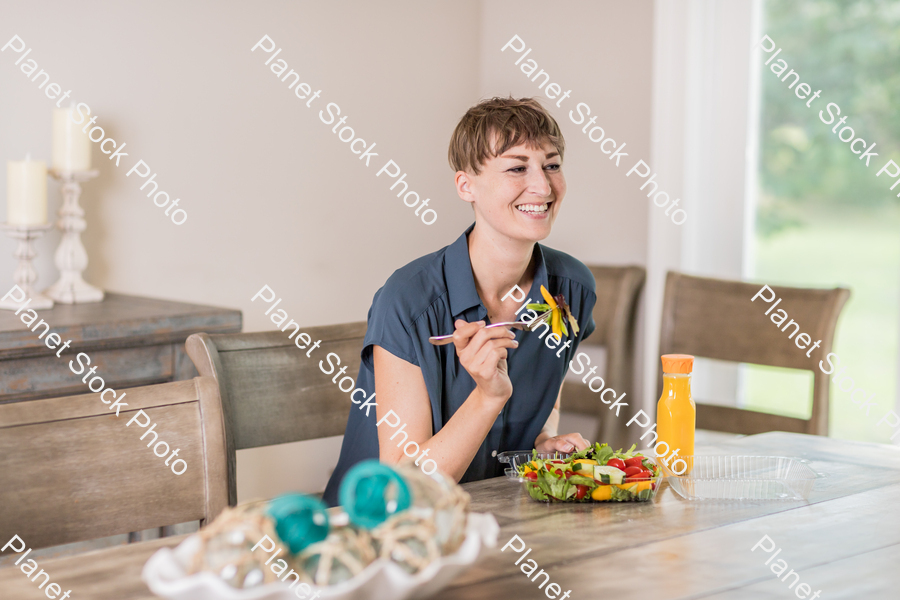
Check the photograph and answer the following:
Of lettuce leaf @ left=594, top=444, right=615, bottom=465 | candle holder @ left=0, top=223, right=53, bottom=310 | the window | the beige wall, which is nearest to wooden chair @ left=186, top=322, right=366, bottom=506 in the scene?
lettuce leaf @ left=594, top=444, right=615, bottom=465

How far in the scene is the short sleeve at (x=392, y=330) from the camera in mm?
1503

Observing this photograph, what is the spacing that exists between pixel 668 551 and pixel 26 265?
1713mm

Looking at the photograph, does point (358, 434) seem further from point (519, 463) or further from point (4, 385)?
point (4, 385)

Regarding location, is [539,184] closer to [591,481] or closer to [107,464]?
[591,481]

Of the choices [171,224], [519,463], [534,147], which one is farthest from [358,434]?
[171,224]

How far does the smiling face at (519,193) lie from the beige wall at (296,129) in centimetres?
128

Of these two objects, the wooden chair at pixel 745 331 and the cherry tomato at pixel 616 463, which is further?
the wooden chair at pixel 745 331

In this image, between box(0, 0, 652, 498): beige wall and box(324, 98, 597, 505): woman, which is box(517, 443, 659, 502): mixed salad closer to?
box(324, 98, 597, 505): woman

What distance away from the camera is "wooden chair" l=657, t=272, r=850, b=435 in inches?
83.0

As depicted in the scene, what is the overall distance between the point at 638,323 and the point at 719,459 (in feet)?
4.98

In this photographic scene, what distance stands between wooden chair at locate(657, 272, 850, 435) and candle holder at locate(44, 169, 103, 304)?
1.52 m

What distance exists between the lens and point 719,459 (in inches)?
53.5

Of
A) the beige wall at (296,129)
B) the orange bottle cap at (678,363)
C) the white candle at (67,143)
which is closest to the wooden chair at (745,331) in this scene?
the beige wall at (296,129)

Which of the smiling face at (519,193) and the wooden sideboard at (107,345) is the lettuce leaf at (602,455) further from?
the wooden sideboard at (107,345)
